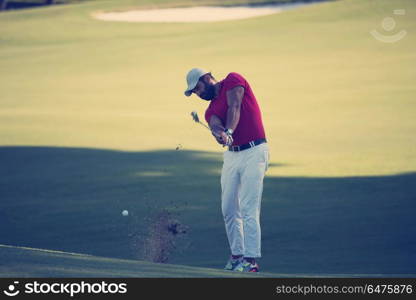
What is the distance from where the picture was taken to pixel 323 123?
23.8 m

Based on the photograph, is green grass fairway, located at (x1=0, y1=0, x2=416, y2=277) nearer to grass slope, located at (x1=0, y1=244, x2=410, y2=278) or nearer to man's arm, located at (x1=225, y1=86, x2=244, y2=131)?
grass slope, located at (x1=0, y1=244, x2=410, y2=278)

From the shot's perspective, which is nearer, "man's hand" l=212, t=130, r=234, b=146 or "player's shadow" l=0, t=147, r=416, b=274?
"man's hand" l=212, t=130, r=234, b=146

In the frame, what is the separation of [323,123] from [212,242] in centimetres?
1154

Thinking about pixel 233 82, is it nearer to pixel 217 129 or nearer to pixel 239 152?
pixel 217 129

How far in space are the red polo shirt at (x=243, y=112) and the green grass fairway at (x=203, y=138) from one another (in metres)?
1.67

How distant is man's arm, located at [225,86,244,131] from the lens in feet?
31.7

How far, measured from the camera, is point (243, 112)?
9.85m

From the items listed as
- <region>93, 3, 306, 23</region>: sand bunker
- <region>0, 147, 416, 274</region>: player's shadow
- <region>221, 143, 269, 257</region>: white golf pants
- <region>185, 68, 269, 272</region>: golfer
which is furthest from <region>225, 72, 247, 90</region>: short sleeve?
<region>93, 3, 306, 23</region>: sand bunker

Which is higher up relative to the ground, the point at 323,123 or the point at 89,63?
the point at 89,63

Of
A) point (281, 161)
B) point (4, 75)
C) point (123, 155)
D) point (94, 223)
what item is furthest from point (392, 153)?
point (4, 75)

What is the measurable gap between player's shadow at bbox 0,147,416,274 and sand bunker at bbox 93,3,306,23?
93.0 feet

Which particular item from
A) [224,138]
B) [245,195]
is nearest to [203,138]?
[245,195]

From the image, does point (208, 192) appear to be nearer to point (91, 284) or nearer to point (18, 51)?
point (91, 284)

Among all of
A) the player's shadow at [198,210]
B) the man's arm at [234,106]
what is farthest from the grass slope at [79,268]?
the player's shadow at [198,210]
